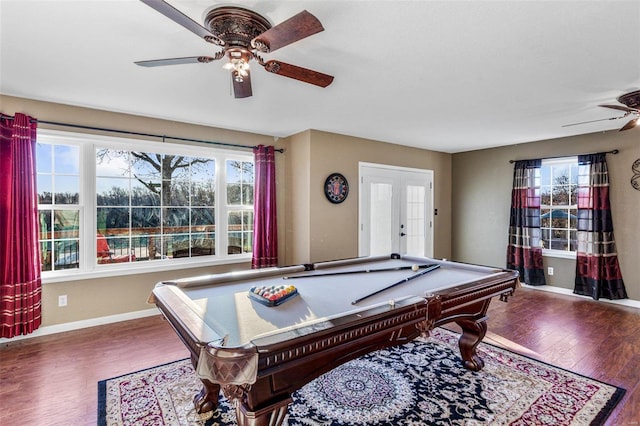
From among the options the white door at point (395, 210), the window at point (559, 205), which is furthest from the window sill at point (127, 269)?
the window at point (559, 205)

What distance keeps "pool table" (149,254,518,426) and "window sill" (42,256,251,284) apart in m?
1.95

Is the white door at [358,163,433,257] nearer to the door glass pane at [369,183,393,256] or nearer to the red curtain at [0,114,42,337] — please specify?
the door glass pane at [369,183,393,256]

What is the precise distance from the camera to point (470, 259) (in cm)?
620

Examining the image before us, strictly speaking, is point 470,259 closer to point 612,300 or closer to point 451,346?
point 612,300

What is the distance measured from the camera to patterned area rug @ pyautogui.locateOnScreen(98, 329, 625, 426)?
2.03m

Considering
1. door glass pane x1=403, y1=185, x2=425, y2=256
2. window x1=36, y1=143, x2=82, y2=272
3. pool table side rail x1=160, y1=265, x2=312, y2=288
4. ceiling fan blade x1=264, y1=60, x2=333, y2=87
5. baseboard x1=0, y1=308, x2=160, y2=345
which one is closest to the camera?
ceiling fan blade x1=264, y1=60, x2=333, y2=87

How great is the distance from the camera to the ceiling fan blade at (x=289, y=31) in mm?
1460

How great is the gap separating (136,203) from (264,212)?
159 centimetres

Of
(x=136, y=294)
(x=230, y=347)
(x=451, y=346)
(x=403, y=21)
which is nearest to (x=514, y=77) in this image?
(x=403, y=21)

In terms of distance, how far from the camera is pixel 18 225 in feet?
10.2

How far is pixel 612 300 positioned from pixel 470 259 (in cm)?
210

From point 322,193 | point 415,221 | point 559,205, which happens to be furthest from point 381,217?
point 559,205

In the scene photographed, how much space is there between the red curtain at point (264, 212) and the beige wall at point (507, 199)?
3.80m

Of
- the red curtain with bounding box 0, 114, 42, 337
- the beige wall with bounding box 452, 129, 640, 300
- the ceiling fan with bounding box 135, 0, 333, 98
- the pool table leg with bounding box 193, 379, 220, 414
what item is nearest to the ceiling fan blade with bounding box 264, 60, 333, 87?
the ceiling fan with bounding box 135, 0, 333, 98
